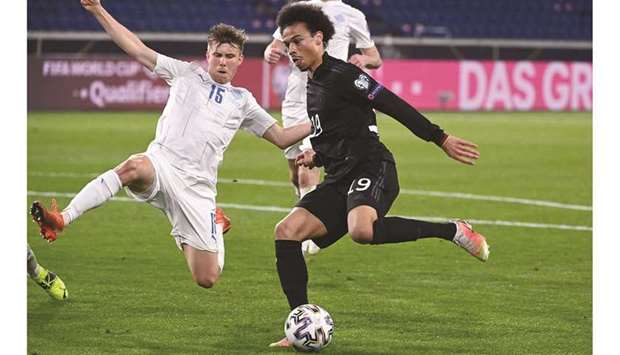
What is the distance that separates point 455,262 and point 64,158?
893 centimetres

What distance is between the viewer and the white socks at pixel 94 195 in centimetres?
604

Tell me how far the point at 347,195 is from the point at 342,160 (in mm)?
210

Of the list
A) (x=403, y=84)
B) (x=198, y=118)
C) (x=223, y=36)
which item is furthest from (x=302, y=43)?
(x=403, y=84)

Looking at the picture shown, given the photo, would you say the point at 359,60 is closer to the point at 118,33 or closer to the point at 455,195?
the point at 118,33

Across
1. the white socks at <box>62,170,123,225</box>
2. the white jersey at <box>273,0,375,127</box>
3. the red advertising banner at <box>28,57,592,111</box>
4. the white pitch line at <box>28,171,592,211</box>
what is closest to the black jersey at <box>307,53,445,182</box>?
the white socks at <box>62,170,123,225</box>

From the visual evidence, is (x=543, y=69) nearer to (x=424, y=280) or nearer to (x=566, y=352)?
(x=424, y=280)

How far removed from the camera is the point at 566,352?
19.3 ft

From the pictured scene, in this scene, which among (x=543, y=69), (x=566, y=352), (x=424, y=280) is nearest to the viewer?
(x=566, y=352)

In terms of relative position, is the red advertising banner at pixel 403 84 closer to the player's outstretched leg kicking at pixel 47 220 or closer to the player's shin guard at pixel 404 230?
the player's shin guard at pixel 404 230

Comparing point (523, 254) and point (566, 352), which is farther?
point (523, 254)

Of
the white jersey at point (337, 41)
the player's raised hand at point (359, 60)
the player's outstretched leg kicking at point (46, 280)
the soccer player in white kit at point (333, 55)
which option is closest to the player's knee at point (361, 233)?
the player's outstretched leg kicking at point (46, 280)

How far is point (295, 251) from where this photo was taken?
20.6 feet
